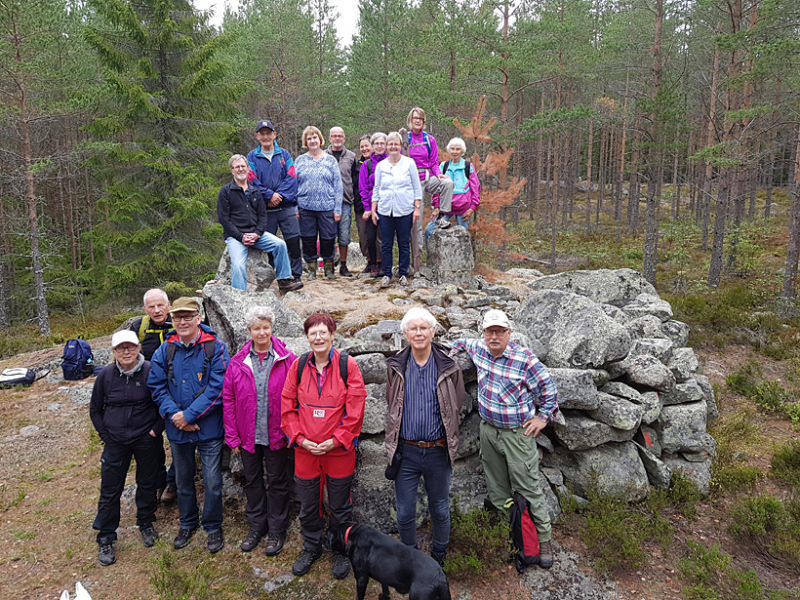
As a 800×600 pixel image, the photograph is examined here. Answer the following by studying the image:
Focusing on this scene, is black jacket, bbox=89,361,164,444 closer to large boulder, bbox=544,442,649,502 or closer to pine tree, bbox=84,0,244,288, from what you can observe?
large boulder, bbox=544,442,649,502

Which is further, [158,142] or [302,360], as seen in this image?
[158,142]

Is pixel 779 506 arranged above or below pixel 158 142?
below

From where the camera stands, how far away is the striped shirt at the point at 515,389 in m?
4.07

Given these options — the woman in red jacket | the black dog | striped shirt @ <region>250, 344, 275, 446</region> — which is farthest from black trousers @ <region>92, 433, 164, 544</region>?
the black dog

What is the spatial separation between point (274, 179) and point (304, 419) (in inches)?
177

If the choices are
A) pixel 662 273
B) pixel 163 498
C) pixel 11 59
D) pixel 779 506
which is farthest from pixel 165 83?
pixel 662 273

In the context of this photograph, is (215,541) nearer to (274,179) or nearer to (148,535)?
(148,535)

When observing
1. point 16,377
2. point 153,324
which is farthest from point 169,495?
point 16,377

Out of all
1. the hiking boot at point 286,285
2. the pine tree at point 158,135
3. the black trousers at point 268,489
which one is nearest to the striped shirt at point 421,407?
the black trousers at point 268,489

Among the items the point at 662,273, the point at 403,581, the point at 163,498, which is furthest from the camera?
the point at 662,273

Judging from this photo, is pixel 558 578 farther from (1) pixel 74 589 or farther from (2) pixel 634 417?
(1) pixel 74 589

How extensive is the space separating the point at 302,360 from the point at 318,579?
6.37 feet

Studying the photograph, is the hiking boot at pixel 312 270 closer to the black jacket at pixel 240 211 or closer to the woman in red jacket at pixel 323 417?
the black jacket at pixel 240 211

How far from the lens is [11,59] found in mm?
13656
